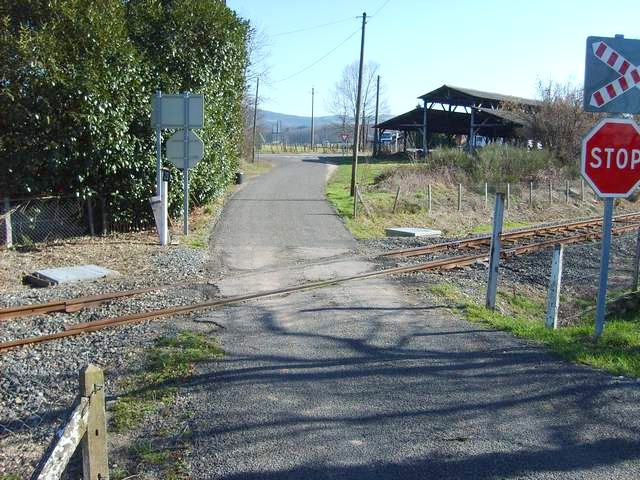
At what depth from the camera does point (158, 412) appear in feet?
17.4

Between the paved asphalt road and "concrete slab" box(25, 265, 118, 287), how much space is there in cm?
337

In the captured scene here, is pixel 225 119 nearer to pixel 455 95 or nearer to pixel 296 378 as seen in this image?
pixel 296 378

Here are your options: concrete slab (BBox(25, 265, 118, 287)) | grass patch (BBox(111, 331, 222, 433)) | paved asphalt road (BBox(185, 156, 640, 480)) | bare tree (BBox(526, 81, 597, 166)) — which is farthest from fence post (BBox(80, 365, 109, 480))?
bare tree (BBox(526, 81, 597, 166))

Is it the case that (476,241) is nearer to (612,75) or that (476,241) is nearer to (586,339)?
(586,339)

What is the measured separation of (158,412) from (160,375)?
93 centimetres

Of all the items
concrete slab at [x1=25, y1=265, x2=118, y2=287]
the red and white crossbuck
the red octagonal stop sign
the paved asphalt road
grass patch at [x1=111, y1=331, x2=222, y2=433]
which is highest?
the red and white crossbuck

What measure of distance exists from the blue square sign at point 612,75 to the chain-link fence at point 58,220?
1157 cm

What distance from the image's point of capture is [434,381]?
233 inches

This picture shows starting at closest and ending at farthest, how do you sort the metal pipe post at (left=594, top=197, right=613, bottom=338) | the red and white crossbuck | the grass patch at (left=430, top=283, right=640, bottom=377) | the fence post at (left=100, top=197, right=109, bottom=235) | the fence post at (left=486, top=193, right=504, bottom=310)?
the grass patch at (left=430, top=283, right=640, bottom=377) → the red and white crossbuck → the metal pipe post at (left=594, top=197, right=613, bottom=338) → the fence post at (left=486, top=193, right=504, bottom=310) → the fence post at (left=100, top=197, right=109, bottom=235)

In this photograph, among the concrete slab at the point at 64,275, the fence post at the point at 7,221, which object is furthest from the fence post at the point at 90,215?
the concrete slab at the point at 64,275

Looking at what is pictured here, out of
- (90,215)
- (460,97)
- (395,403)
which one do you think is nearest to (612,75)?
(395,403)

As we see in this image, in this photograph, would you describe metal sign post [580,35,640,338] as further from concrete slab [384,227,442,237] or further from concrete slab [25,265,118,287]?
concrete slab [384,227,442,237]

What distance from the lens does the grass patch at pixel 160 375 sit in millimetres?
5273

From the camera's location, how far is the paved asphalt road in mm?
4352
